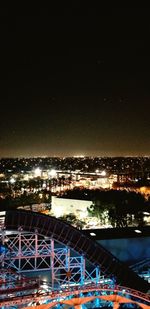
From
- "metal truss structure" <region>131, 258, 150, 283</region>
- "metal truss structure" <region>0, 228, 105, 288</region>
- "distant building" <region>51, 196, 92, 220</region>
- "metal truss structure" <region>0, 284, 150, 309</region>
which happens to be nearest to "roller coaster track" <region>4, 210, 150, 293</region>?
"metal truss structure" <region>0, 228, 105, 288</region>

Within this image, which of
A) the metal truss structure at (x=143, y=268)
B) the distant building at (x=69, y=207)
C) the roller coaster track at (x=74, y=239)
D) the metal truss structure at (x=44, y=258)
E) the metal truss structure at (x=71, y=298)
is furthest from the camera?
the distant building at (x=69, y=207)

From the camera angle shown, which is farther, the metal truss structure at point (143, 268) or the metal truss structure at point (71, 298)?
the metal truss structure at point (143, 268)

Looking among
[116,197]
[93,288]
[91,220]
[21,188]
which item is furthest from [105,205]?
[21,188]

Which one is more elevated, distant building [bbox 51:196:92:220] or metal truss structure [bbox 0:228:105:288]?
distant building [bbox 51:196:92:220]

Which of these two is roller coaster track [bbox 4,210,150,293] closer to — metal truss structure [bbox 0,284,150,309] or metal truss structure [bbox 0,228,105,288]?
metal truss structure [bbox 0,228,105,288]

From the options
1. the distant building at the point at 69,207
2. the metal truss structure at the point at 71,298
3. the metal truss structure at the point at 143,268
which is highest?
the distant building at the point at 69,207

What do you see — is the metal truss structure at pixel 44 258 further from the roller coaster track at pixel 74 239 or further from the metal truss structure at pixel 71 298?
the metal truss structure at pixel 71 298

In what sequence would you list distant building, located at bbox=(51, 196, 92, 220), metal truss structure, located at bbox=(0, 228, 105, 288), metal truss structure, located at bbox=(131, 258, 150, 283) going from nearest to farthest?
metal truss structure, located at bbox=(0, 228, 105, 288) → metal truss structure, located at bbox=(131, 258, 150, 283) → distant building, located at bbox=(51, 196, 92, 220)

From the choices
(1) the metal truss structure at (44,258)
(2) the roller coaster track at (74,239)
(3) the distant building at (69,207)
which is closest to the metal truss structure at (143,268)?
(1) the metal truss structure at (44,258)

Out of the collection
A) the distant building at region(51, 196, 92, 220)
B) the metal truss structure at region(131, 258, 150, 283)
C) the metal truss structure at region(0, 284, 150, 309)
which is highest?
the distant building at region(51, 196, 92, 220)

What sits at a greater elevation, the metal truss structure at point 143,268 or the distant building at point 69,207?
the distant building at point 69,207

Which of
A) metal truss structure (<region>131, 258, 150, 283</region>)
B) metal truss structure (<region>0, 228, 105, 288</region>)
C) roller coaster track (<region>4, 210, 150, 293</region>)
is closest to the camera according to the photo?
metal truss structure (<region>0, 228, 105, 288</region>)

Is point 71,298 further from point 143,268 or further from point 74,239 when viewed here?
point 143,268
